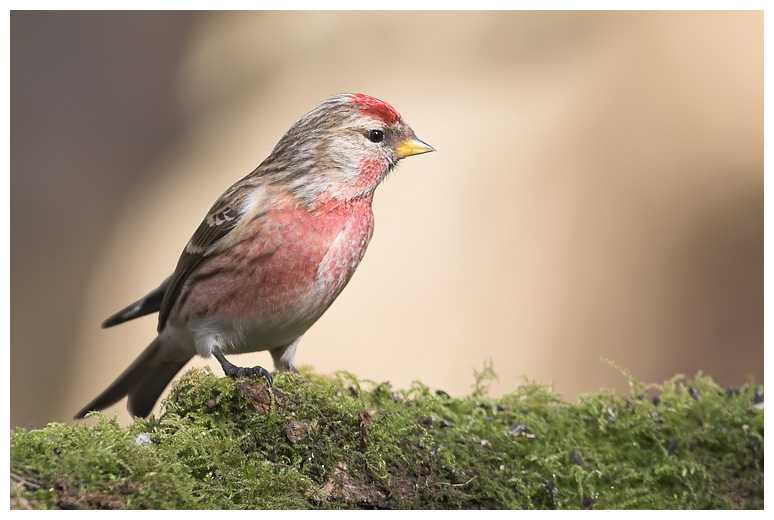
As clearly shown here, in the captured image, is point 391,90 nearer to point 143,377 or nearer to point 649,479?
point 143,377

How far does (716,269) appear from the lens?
7879mm

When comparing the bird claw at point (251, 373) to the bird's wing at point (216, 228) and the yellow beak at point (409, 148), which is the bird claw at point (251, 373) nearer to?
the bird's wing at point (216, 228)

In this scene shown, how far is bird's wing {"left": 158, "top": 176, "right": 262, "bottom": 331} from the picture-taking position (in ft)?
10.9

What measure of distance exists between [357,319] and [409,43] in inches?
99.0

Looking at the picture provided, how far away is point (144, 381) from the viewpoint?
3.89m

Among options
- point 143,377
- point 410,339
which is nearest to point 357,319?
point 410,339

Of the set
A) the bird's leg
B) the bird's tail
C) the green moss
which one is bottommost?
the bird's tail

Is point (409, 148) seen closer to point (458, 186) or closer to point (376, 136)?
point (376, 136)

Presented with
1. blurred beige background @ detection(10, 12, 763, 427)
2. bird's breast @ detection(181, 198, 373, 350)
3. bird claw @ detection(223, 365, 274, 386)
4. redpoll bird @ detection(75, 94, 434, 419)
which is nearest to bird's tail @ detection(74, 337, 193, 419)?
redpoll bird @ detection(75, 94, 434, 419)

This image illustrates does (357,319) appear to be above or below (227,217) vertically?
below

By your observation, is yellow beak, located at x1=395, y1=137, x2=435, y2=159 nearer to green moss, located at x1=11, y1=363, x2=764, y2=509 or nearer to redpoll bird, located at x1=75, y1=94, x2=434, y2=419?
redpoll bird, located at x1=75, y1=94, x2=434, y2=419

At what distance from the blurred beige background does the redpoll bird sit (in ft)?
8.14

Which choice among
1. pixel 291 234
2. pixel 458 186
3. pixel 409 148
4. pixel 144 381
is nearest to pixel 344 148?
pixel 409 148

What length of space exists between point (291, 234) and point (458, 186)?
4.05m
